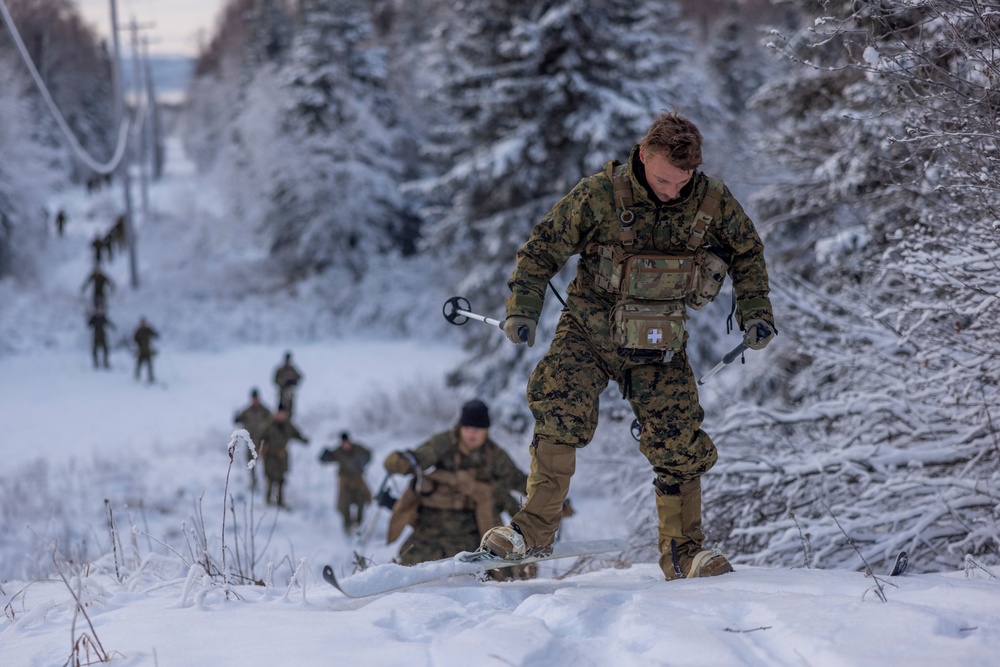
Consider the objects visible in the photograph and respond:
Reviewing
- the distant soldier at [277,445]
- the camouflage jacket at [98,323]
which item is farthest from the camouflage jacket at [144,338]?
the distant soldier at [277,445]

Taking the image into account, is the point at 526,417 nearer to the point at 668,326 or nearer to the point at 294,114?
the point at 668,326

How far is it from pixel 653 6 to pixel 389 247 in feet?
47.4

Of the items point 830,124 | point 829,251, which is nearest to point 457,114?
point 830,124

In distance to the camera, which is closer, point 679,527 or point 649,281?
point 649,281

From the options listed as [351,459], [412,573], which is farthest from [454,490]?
[351,459]

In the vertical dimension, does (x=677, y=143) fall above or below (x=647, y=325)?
above

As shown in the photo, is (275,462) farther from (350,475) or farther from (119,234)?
(119,234)

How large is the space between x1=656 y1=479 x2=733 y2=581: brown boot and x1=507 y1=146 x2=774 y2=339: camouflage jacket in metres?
0.77

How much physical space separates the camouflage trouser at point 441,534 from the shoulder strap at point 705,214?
292cm

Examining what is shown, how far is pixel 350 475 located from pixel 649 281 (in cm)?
698

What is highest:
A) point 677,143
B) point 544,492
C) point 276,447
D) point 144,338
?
point 677,143

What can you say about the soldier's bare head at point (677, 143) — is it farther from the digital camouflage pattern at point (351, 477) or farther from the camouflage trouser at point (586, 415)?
the digital camouflage pattern at point (351, 477)

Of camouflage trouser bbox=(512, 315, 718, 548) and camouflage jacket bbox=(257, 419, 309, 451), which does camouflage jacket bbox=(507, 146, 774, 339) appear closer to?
camouflage trouser bbox=(512, 315, 718, 548)

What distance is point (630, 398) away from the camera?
10.8 feet
